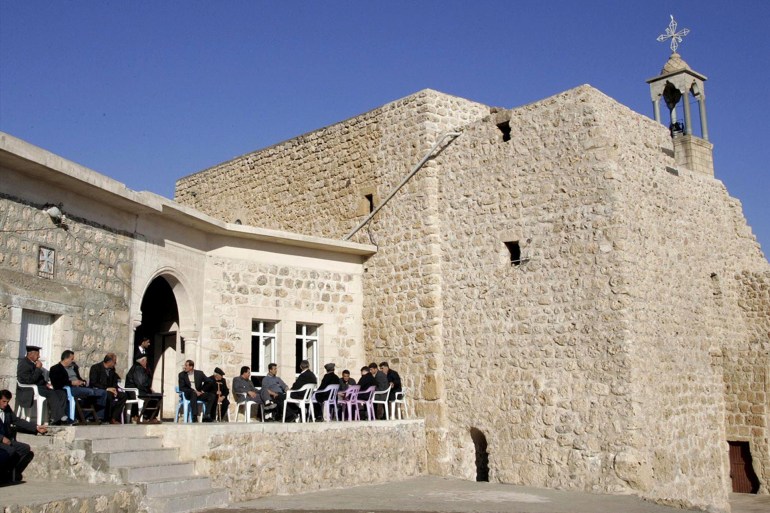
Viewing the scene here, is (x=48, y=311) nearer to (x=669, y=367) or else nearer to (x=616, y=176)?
(x=616, y=176)

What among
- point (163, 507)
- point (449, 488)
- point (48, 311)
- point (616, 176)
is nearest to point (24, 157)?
point (48, 311)

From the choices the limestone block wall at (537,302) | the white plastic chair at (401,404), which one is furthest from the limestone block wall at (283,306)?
the limestone block wall at (537,302)

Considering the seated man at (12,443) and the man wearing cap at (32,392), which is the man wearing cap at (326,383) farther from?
the seated man at (12,443)

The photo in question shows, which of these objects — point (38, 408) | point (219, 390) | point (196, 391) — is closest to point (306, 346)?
point (219, 390)

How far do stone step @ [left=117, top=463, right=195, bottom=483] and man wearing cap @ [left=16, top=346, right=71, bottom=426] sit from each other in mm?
1067

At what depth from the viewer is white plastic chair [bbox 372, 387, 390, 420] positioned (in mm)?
13648

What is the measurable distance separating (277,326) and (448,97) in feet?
17.0

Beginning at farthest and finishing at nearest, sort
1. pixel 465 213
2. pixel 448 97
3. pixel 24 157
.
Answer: pixel 448 97 → pixel 465 213 → pixel 24 157

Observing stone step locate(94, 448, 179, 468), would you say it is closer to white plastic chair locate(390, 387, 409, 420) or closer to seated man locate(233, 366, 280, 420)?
seated man locate(233, 366, 280, 420)

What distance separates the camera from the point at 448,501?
1048 centimetres

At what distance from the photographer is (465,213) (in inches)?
557

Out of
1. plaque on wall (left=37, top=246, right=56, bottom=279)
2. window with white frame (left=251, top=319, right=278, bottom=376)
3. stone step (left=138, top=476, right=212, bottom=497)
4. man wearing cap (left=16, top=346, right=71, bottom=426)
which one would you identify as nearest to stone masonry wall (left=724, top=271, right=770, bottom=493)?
window with white frame (left=251, top=319, right=278, bottom=376)

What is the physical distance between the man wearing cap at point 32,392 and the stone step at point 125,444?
573 mm

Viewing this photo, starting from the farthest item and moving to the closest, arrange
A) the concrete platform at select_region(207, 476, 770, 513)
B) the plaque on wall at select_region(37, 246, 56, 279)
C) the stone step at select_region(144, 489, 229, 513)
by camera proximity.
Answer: the plaque on wall at select_region(37, 246, 56, 279), the concrete platform at select_region(207, 476, 770, 513), the stone step at select_region(144, 489, 229, 513)
